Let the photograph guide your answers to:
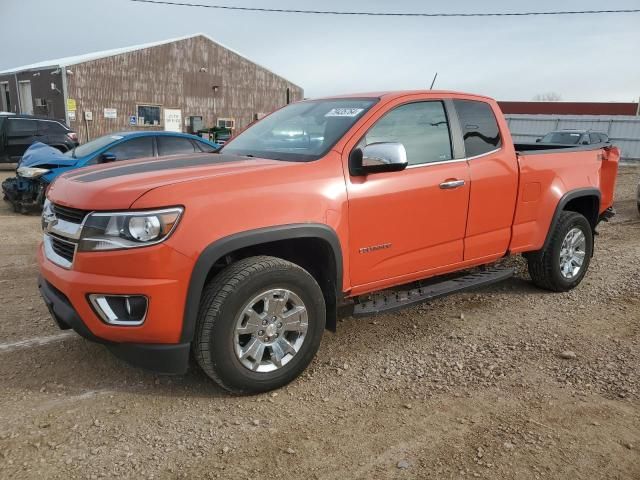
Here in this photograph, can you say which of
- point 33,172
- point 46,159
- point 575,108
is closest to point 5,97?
point 46,159

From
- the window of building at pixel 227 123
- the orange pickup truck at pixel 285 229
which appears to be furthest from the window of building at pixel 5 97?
the orange pickup truck at pixel 285 229

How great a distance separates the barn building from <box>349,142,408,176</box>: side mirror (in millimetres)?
25417

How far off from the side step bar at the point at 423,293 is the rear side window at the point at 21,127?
47.6 feet

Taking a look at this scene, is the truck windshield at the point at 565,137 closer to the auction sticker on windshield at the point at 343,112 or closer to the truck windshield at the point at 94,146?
the truck windshield at the point at 94,146

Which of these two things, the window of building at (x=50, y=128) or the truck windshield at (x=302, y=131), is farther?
the window of building at (x=50, y=128)

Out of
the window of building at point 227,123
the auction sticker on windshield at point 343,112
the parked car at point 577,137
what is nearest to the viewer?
the auction sticker on windshield at point 343,112

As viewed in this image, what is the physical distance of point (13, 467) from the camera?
8.36 ft

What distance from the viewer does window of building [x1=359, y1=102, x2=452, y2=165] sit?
3.75m

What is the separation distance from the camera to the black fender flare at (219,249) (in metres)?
2.87

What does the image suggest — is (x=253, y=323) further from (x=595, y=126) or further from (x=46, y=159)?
(x=595, y=126)

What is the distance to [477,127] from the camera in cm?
437

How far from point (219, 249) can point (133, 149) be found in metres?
6.46

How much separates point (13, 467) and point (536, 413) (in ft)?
9.31

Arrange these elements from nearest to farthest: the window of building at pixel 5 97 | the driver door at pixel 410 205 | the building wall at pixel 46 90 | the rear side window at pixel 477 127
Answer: the driver door at pixel 410 205 < the rear side window at pixel 477 127 < the building wall at pixel 46 90 < the window of building at pixel 5 97
